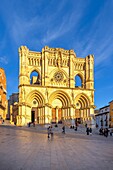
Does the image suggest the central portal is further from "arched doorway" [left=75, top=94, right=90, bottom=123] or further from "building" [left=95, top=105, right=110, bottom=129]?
"building" [left=95, top=105, right=110, bottom=129]

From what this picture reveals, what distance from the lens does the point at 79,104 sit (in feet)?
177

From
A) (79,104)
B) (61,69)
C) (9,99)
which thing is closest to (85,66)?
(61,69)

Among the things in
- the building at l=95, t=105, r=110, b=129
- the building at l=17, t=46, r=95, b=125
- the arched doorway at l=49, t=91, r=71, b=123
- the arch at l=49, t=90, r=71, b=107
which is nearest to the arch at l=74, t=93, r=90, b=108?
the building at l=17, t=46, r=95, b=125

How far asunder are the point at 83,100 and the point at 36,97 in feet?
42.1

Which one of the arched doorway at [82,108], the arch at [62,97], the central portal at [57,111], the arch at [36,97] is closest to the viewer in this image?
the arch at [36,97]

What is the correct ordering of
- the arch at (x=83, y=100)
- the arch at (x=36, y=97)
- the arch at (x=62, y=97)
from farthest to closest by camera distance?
the arch at (x=83, y=100), the arch at (x=62, y=97), the arch at (x=36, y=97)

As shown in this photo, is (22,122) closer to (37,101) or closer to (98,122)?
(37,101)

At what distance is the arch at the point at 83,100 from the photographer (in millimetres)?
52188

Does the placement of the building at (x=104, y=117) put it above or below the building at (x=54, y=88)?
below

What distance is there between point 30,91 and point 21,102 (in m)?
3.53

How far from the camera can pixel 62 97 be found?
5188 centimetres

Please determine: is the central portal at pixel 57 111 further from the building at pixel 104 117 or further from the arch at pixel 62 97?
the building at pixel 104 117

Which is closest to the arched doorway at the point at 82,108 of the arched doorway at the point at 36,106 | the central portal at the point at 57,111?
the central portal at the point at 57,111

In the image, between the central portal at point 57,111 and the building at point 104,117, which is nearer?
the central portal at point 57,111
